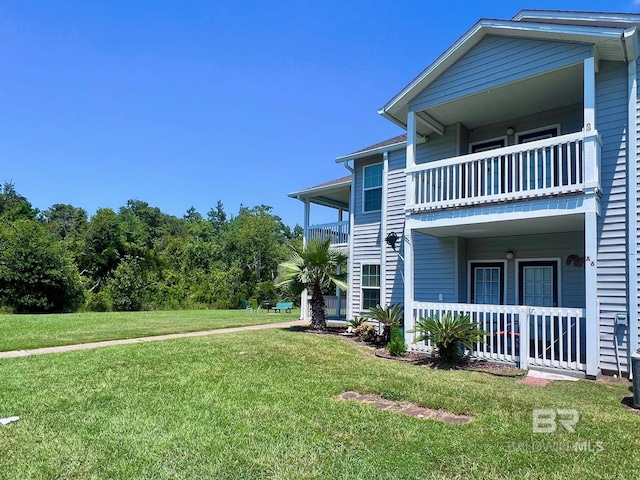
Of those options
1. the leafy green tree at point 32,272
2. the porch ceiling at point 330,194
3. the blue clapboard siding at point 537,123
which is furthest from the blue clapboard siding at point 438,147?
the leafy green tree at point 32,272

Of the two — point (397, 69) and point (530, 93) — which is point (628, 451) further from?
point (397, 69)

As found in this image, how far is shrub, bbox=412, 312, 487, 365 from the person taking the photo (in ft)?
24.9

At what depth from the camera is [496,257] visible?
1002 cm

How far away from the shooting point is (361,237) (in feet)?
42.0

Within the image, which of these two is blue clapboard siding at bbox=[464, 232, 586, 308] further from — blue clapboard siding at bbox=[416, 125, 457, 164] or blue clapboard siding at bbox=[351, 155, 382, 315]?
blue clapboard siding at bbox=[351, 155, 382, 315]

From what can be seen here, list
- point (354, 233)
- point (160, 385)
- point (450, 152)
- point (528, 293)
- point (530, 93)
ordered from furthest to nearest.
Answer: point (354, 233)
point (450, 152)
point (528, 293)
point (530, 93)
point (160, 385)

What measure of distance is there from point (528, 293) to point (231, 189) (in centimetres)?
5453

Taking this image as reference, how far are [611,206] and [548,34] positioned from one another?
352 centimetres

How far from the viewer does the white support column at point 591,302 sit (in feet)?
22.3

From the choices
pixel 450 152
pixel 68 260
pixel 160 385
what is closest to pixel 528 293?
pixel 450 152

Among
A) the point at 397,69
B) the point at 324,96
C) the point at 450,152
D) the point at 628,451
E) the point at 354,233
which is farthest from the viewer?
the point at 324,96

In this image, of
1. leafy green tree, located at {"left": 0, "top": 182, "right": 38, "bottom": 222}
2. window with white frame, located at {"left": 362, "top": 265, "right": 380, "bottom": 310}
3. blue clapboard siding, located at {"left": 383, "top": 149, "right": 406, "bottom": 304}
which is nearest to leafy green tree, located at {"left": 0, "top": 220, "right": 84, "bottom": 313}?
window with white frame, located at {"left": 362, "top": 265, "right": 380, "bottom": 310}

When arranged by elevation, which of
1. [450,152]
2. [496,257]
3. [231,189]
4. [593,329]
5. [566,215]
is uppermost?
[231,189]

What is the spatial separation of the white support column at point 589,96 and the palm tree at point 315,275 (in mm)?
7192
